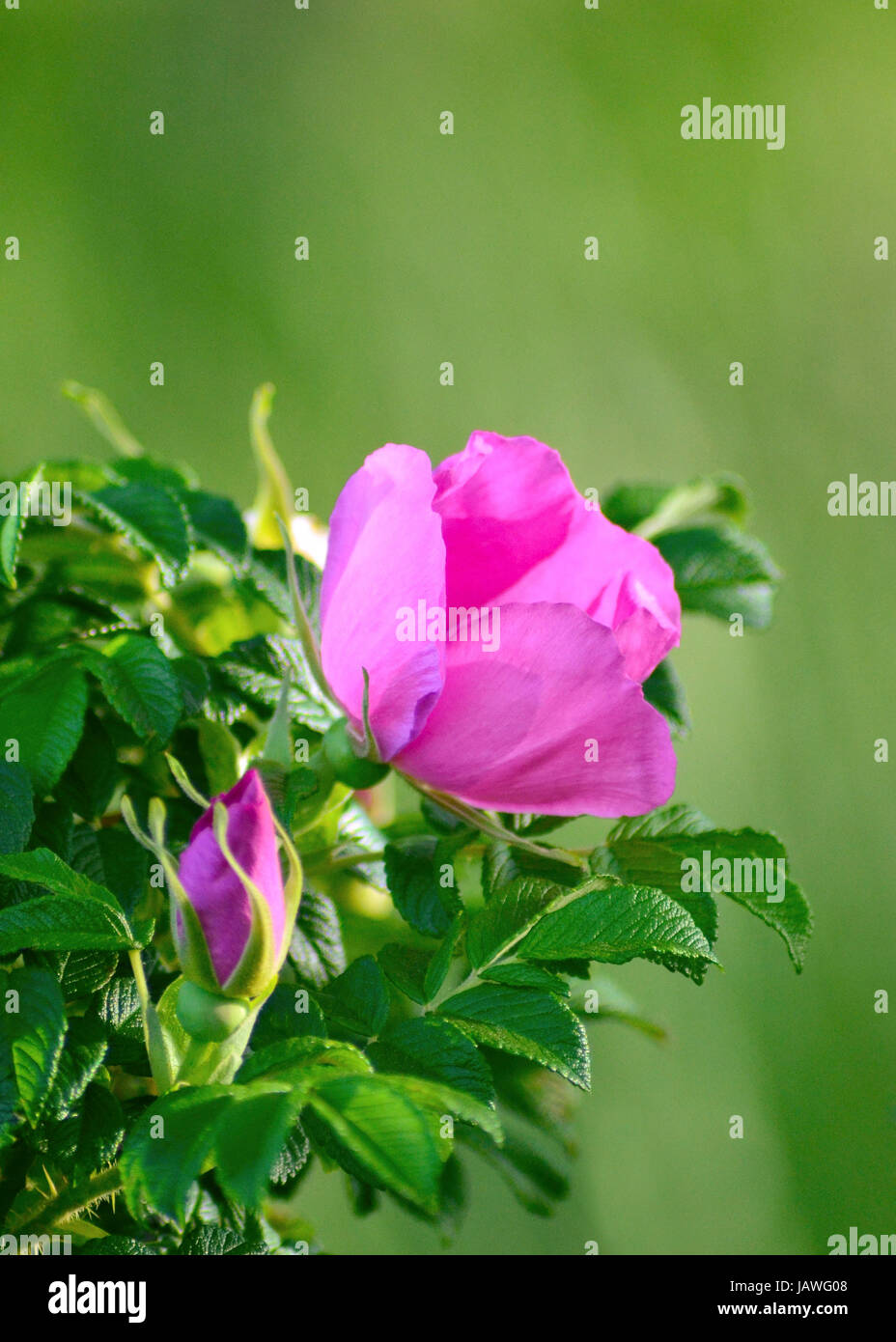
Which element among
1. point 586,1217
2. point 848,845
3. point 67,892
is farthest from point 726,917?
point 67,892

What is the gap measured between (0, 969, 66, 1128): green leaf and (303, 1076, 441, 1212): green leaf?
0.05 meters

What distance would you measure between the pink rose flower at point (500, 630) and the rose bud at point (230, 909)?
5 cm

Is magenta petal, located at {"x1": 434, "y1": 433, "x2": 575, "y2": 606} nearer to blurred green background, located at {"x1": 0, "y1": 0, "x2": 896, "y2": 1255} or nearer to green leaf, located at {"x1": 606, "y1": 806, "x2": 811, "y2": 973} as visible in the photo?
green leaf, located at {"x1": 606, "y1": 806, "x2": 811, "y2": 973}

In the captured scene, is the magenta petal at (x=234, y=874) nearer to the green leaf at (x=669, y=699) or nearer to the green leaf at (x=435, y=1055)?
the green leaf at (x=435, y=1055)

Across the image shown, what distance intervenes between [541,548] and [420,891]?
0.28 feet

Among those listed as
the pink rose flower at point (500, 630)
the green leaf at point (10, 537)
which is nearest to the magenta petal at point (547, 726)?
the pink rose flower at point (500, 630)

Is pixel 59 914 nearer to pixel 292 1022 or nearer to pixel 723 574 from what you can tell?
pixel 292 1022

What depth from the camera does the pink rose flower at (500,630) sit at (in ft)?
0.84

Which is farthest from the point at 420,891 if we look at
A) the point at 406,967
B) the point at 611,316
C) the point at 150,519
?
the point at 611,316

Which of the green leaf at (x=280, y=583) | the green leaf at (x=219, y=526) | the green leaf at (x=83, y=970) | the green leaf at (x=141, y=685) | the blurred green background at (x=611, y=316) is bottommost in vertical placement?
the green leaf at (x=83, y=970)

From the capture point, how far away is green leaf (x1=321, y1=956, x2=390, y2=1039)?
0.85 ft

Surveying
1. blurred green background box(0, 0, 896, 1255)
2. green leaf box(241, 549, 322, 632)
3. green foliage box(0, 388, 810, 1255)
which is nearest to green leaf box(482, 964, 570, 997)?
green foliage box(0, 388, 810, 1255)

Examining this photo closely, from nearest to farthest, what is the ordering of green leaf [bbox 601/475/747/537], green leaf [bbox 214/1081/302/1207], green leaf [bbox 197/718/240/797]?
green leaf [bbox 214/1081/302/1207] < green leaf [bbox 197/718/240/797] < green leaf [bbox 601/475/747/537]

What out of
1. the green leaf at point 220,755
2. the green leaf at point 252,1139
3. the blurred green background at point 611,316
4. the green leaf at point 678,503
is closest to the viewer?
the green leaf at point 252,1139
